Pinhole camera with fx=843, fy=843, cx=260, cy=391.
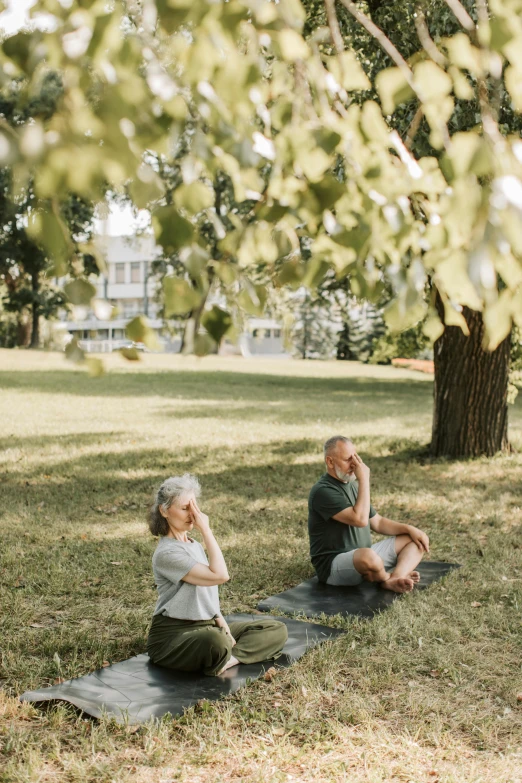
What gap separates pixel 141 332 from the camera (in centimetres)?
223

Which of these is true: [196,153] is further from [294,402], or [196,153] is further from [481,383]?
[294,402]

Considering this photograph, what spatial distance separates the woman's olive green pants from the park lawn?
0.79 ft

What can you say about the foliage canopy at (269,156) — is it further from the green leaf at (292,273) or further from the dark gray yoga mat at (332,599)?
the dark gray yoga mat at (332,599)

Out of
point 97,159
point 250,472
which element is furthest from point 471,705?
point 250,472

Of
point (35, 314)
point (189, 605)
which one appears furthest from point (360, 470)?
point (35, 314)

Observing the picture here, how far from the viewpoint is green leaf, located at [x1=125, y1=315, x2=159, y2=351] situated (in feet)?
7.17

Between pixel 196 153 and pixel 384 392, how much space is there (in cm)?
2504

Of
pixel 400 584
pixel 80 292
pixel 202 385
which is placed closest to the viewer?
pixel 80 292

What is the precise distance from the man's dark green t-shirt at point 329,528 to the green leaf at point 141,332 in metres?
4.55

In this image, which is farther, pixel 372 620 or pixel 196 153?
pixel 372 620

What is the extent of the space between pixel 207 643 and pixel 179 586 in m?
0.40

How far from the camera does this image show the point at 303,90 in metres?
2.63

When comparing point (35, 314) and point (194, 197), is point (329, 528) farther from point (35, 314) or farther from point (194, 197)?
point (35, 314)

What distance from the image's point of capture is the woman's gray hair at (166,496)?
498cm
